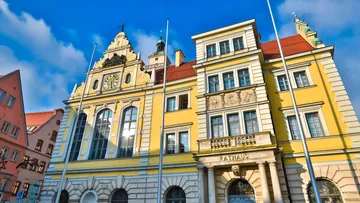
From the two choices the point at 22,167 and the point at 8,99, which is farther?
the point at 22,167

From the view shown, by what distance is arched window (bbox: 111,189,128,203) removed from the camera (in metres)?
18.5

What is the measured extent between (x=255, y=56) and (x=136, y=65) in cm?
1253

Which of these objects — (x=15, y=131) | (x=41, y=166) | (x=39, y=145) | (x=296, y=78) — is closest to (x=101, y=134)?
(x=15, y=131)

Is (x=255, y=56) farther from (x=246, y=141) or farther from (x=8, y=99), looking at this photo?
(x=8, y=99)

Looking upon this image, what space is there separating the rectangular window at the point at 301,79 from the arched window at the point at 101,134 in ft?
56.7

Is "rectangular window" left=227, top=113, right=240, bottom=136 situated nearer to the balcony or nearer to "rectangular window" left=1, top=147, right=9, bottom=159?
the balcony

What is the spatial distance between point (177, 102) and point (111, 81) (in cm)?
868

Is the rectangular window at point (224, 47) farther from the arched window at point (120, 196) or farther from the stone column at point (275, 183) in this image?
the arched window at point (120, 196)

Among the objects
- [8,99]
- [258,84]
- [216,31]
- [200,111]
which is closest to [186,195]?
[200,111]

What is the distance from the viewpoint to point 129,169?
1919cm

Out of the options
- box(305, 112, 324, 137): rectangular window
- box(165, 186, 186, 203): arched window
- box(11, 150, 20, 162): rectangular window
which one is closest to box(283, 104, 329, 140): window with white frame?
box(305, 112, 324, 137): rectangular window

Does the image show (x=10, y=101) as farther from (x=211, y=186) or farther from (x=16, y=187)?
(x=211, y=186)

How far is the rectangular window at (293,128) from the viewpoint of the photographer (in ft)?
52.0

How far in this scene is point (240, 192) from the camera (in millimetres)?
15062
